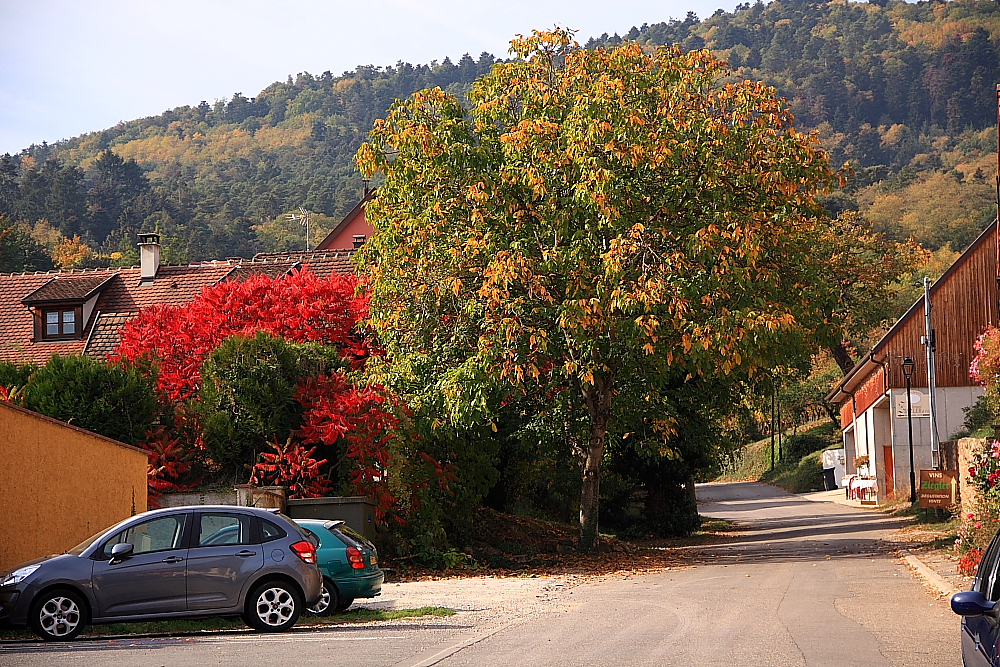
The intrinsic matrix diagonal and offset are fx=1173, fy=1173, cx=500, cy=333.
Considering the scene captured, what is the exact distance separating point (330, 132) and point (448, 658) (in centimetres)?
12518

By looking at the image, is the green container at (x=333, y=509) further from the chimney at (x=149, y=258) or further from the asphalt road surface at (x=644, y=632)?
the chimney at (x=149, y=258)

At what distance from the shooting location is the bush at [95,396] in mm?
20719

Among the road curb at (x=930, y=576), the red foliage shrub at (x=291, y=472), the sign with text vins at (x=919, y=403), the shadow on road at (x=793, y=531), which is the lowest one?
the shadow on road at (x=793, y=531)

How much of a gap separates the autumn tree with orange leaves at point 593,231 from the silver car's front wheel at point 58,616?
35.1 feet

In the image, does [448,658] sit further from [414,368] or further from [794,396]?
[794,396]

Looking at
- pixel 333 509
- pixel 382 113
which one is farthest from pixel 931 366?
pixel 382 113

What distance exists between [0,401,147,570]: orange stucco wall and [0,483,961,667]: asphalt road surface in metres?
3.14

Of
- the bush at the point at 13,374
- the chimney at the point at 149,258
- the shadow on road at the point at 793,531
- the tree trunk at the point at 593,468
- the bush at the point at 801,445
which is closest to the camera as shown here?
the bush at the point at 13,374

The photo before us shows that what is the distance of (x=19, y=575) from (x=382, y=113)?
126m

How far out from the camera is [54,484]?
1641cm

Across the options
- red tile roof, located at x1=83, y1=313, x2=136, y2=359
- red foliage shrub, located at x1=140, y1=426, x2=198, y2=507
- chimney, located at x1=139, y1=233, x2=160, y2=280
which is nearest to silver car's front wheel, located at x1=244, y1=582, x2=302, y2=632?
red foliage shrub, located at x1=140, y1=426, x2=198, y2=507

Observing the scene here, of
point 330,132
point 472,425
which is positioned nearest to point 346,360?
point 472,425

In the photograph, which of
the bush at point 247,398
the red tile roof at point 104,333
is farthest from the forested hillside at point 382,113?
the bush at point 247,398

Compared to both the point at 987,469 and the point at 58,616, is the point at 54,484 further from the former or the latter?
the point at 987,469
